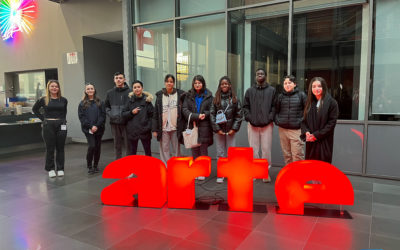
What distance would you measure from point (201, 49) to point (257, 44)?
53.7 inches

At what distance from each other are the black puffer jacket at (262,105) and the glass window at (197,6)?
281cm

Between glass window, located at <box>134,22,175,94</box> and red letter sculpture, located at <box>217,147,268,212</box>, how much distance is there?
4217 mm

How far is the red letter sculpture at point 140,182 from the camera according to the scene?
3871mm

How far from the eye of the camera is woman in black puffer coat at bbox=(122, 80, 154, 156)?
16.6 ft

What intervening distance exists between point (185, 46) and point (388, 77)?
174 inches

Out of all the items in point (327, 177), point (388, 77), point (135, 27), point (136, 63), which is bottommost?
point (327, 177)

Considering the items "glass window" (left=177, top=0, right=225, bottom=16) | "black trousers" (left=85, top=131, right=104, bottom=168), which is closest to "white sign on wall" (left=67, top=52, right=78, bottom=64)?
"glass window" (left=177, top=0, right=225, bottom=16)

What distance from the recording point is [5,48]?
11250mm

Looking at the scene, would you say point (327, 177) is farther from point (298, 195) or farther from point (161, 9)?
point (161, 9)

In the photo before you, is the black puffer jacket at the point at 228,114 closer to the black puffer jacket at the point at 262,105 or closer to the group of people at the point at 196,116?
the group of people at the point at 196,116


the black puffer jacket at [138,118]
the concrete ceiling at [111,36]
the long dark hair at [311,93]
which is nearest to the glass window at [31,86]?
the concrete ceiling at [111,36]

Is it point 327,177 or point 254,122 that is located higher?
point 254,122

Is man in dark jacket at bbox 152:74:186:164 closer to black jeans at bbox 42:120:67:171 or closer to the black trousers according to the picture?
the black trousers

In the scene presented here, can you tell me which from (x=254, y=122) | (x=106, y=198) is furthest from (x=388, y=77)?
(x=106, y=198)
